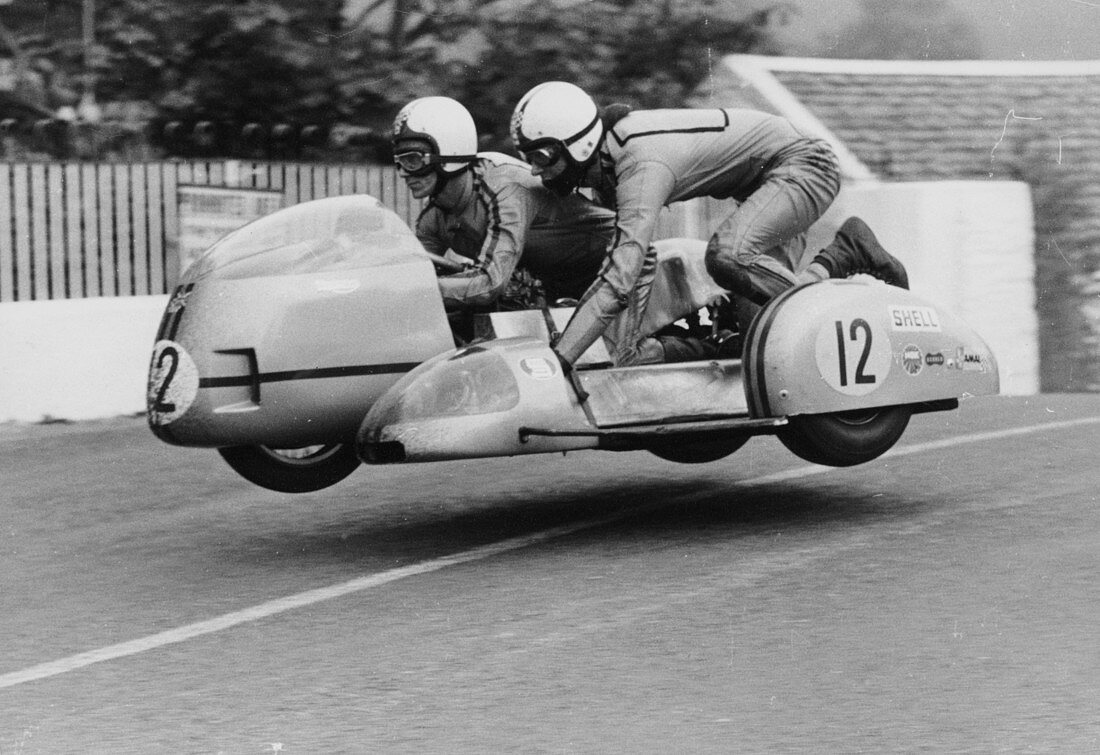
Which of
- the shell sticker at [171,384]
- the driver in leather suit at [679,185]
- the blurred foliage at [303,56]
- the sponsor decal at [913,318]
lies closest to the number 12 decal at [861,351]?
the sponsor decal at [913,318]

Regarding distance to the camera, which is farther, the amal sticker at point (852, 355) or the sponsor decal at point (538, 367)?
the amal sticker at point (852, 355)

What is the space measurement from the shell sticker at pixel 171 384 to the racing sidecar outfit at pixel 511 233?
3.68ft

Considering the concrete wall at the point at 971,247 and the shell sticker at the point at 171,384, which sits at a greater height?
the shell sticker at the point at 171,384

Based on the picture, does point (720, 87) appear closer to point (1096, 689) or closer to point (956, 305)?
point (956, 305)

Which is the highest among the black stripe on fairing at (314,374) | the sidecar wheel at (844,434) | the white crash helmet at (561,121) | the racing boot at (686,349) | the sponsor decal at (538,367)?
the white crash helmet at (561,121)

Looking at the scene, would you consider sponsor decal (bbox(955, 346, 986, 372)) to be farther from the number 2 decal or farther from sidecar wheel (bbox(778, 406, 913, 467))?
the number 2 decal

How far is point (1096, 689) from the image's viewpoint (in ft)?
18.4

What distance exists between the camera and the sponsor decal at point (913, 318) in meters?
8.25

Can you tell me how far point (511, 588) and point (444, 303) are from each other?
157 cm

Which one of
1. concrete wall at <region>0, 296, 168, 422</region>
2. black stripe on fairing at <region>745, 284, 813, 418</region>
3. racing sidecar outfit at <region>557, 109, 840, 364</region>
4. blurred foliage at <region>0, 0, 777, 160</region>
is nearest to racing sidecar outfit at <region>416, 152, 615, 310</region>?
racing sidecar outfit at <region>557, 109, 840, 364</region>

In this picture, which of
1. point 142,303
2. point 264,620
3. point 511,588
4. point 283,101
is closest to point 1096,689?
point 511,588

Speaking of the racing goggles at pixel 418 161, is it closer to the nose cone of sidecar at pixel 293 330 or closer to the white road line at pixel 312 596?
the nose cone of sidecar at pixel 293 330

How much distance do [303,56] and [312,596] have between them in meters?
9.83

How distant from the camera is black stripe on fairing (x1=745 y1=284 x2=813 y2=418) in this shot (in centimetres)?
796
